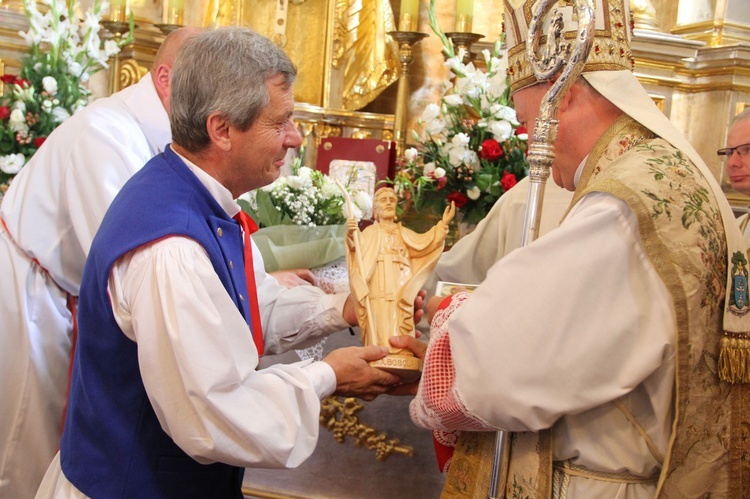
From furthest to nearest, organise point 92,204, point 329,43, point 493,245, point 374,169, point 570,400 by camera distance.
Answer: point 329,43 < point 374,169 < point 493,245 < point 92,204 < point 570,400

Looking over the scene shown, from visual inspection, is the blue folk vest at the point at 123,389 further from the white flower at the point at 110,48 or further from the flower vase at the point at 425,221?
the white flower at the point at 110,48

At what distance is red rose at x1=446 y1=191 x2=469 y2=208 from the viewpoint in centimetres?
367

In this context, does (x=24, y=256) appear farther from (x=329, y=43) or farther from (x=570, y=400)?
(x=329, y=43)

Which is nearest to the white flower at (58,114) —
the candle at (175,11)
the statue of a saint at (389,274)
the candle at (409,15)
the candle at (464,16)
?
the candle at (175,11)

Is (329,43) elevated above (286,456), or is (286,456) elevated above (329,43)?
(329,43)

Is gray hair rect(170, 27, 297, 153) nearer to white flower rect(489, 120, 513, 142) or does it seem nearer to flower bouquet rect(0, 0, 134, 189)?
white flower rect(489, 120, 513, 142)

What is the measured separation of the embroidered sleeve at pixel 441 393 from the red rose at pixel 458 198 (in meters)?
1.57

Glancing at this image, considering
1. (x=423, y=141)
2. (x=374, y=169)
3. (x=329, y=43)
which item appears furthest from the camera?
(x=329, y=43)

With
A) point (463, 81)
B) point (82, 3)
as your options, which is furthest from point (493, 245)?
point (82, 3)

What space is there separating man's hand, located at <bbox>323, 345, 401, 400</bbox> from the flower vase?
1.56 metres

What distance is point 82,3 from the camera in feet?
20.2

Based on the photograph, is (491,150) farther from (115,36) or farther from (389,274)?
(115,36)

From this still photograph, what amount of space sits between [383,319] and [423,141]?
1.62m

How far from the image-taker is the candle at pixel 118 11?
5801 millimetres
